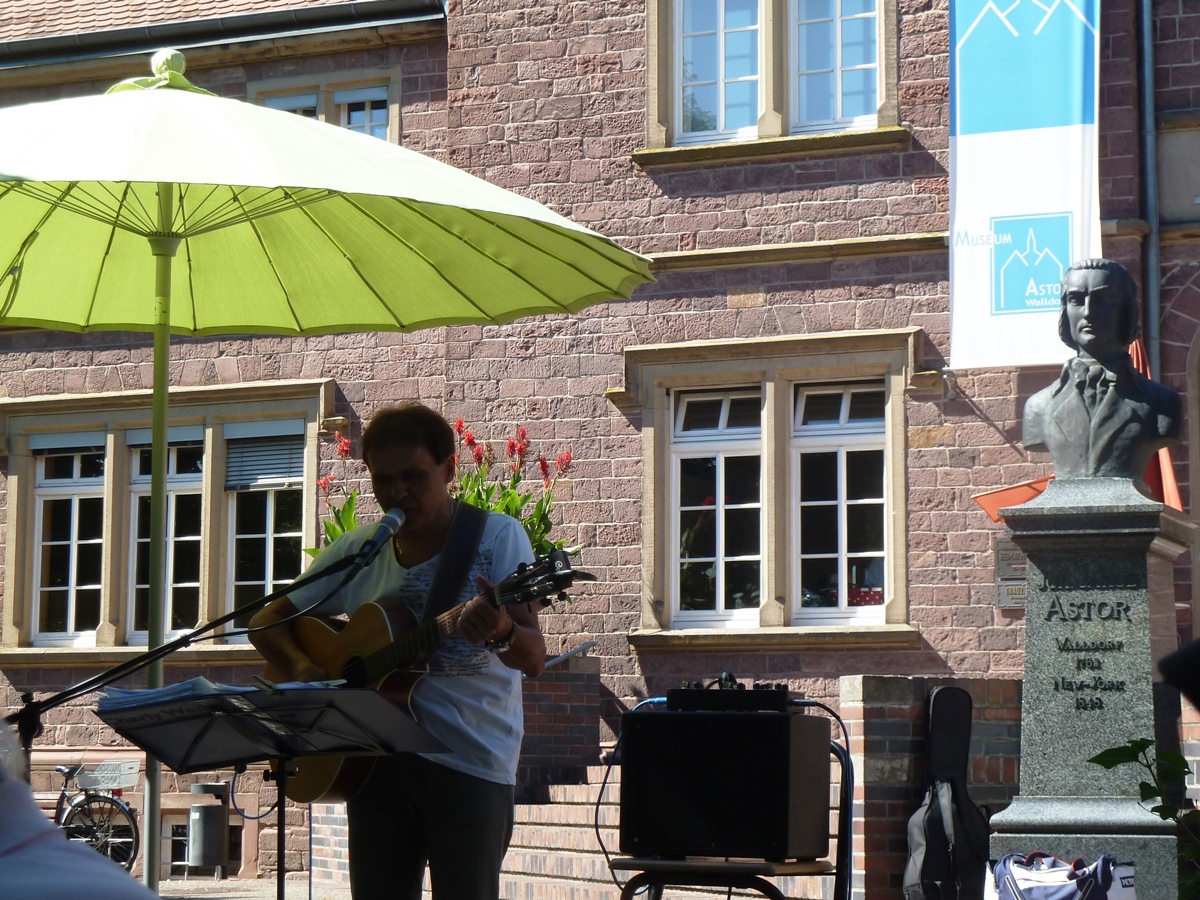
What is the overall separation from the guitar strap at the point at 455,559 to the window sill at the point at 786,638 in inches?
317

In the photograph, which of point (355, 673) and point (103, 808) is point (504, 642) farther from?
point (103, 808)

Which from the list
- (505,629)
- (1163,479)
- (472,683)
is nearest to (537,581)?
(505,629)

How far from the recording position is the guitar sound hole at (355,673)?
4.14 m

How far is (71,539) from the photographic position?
1484 centimetres

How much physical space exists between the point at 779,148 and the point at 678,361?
1638 millimetres

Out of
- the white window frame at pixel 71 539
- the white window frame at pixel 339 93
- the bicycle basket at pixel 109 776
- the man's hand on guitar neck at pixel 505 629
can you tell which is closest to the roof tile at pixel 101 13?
the white window frame at pixel 339 93

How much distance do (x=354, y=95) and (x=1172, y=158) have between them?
6.18 m

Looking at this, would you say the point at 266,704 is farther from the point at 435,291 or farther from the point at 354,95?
the point at 354,95

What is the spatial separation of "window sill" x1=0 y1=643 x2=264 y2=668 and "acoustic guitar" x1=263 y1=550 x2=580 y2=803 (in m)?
9.71

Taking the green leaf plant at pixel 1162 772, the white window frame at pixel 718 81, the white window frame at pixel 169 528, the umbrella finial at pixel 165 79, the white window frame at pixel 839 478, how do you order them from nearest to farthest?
the umbrella finial at pixel 165 79 < the green leaf plant at pixel 1162 772 < the white window frame at pixel 839 478 < the white window frame at pixel 718 81 < the white window frame at pixel 169 528

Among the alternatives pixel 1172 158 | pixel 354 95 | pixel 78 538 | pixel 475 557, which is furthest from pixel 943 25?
pixel 475 557

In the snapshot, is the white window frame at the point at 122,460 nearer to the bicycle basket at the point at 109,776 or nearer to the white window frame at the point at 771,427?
the bicycle basket at the point at 109,776

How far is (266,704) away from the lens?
11.9 ft

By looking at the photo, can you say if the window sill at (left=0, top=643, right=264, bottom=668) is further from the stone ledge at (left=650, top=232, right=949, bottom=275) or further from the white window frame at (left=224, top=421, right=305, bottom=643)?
the stone ledge at (left=650, top=232, right=949, bottom=275)
